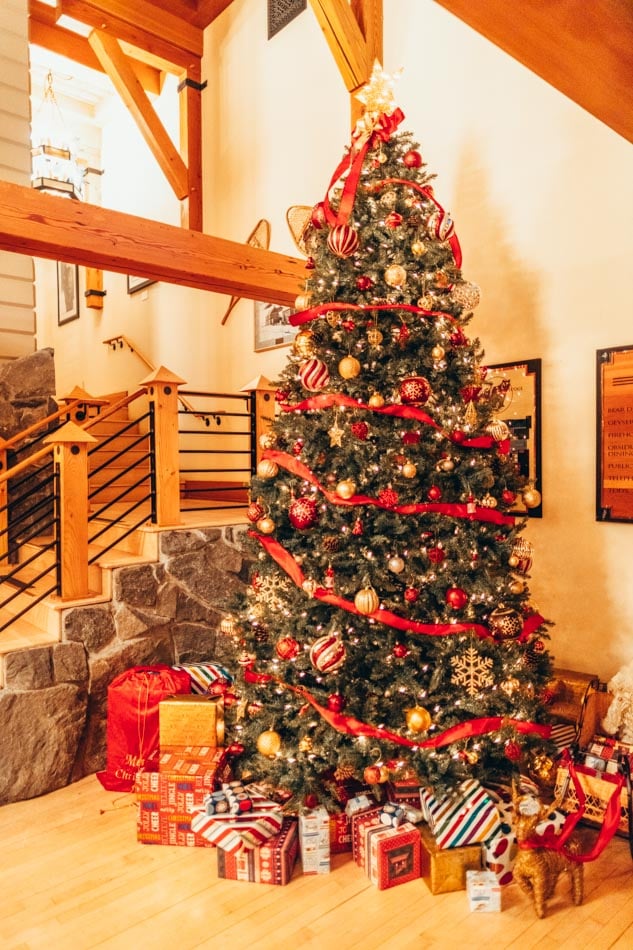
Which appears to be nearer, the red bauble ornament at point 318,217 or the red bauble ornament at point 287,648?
the red bauble ornament at point 287,648

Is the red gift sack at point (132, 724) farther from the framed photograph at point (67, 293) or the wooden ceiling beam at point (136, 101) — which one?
the framed photograph at point (67, 293)

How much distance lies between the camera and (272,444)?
2.50m

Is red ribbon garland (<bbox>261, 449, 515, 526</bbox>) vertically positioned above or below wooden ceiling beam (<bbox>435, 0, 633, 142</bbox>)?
below

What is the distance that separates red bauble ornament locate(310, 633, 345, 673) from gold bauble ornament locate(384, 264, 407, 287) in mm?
1338

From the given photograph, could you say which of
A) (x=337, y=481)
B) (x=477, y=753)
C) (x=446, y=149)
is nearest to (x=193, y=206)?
(x=446, y=149)

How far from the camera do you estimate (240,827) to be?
207 centimetres

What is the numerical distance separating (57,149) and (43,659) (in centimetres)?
403

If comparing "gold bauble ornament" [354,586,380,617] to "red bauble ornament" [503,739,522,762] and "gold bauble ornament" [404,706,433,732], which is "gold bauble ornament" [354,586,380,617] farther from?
"red bauble ornament" [503,739,522,762]

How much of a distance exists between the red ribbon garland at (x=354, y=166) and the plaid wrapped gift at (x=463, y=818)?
85.2 inches

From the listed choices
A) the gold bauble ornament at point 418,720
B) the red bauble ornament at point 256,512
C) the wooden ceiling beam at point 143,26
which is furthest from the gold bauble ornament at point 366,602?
the wooden ceiling beam at point 143,26

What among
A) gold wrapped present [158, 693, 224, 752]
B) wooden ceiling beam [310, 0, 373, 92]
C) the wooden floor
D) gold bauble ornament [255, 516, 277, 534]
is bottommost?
the wooden floor

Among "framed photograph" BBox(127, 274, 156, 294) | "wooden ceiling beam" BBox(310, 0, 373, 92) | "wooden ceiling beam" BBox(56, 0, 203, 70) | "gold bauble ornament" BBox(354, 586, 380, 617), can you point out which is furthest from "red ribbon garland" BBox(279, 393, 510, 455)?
"framed photograph" BBox(127, 274, 156, 294)

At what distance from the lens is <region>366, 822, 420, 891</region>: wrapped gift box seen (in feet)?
6.51

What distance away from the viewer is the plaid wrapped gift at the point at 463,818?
1.99 m
